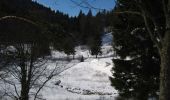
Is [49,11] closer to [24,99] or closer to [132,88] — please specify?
[24,99]

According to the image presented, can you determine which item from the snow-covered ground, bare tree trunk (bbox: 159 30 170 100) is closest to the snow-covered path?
the snow-covered ground

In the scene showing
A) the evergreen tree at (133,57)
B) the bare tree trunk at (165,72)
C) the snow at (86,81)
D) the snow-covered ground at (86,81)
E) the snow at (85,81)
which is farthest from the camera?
the snow at (86,81)

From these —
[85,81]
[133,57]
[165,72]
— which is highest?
[133,57]

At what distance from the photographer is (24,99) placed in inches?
846

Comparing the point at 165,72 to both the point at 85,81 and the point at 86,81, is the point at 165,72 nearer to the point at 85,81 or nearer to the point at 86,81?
the point at 85,81

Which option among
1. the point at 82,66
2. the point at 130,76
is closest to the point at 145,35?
the point at 130,76

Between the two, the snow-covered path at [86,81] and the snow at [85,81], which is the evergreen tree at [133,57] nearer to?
the snow at [85,81]

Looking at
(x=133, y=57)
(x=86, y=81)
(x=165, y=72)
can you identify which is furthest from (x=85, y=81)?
(x=165, y=72)

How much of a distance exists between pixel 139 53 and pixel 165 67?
16.1m

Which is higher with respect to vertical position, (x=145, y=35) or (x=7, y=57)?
(x=145, y=35)

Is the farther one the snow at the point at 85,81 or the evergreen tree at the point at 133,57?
the snow at the point at 85,81

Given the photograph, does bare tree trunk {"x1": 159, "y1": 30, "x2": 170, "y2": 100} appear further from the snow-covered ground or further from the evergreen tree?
A: the snow-covered ground

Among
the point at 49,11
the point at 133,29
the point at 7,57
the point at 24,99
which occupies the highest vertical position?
the point at 133,29

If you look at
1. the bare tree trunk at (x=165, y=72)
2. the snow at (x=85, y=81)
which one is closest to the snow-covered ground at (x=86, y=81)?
the snow at (x=85, y=81)
